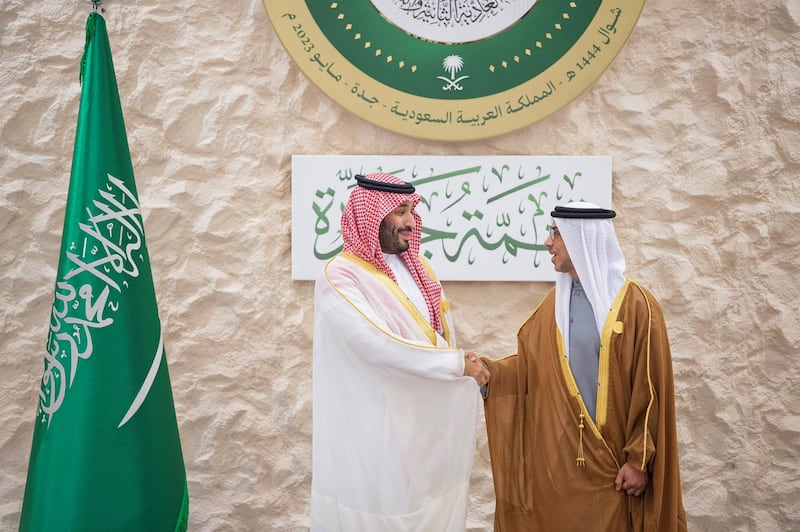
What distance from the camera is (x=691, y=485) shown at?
3.38 metres

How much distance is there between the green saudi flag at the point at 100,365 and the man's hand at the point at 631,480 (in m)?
1.42

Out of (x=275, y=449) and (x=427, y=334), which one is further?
(x=275, y=449)

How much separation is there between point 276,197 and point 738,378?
2.03 meters

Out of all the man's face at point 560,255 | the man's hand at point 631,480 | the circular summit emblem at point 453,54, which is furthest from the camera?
the circular summit emblem at point 453,54

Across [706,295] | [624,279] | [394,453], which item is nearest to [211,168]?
[394,453]

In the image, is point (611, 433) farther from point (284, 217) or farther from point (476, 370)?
point (284, 217)

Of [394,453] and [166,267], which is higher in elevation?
[166,267]

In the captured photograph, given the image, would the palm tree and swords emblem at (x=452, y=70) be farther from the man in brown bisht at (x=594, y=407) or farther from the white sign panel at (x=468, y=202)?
the man in brown bisht at (x=594, y=407)

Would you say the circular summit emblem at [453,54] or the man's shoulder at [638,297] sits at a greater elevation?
the circular summit emblem at [453,54]

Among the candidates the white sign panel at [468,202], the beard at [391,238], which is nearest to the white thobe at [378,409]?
the beard at [391,238]

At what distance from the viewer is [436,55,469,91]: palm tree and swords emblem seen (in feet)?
11.2

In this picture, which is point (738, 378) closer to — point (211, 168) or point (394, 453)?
point (394, 453)

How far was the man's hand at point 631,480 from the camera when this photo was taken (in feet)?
8.00

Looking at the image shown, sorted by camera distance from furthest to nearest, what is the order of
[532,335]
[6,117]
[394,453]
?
[6,117]
[532,335]
[394,453]
